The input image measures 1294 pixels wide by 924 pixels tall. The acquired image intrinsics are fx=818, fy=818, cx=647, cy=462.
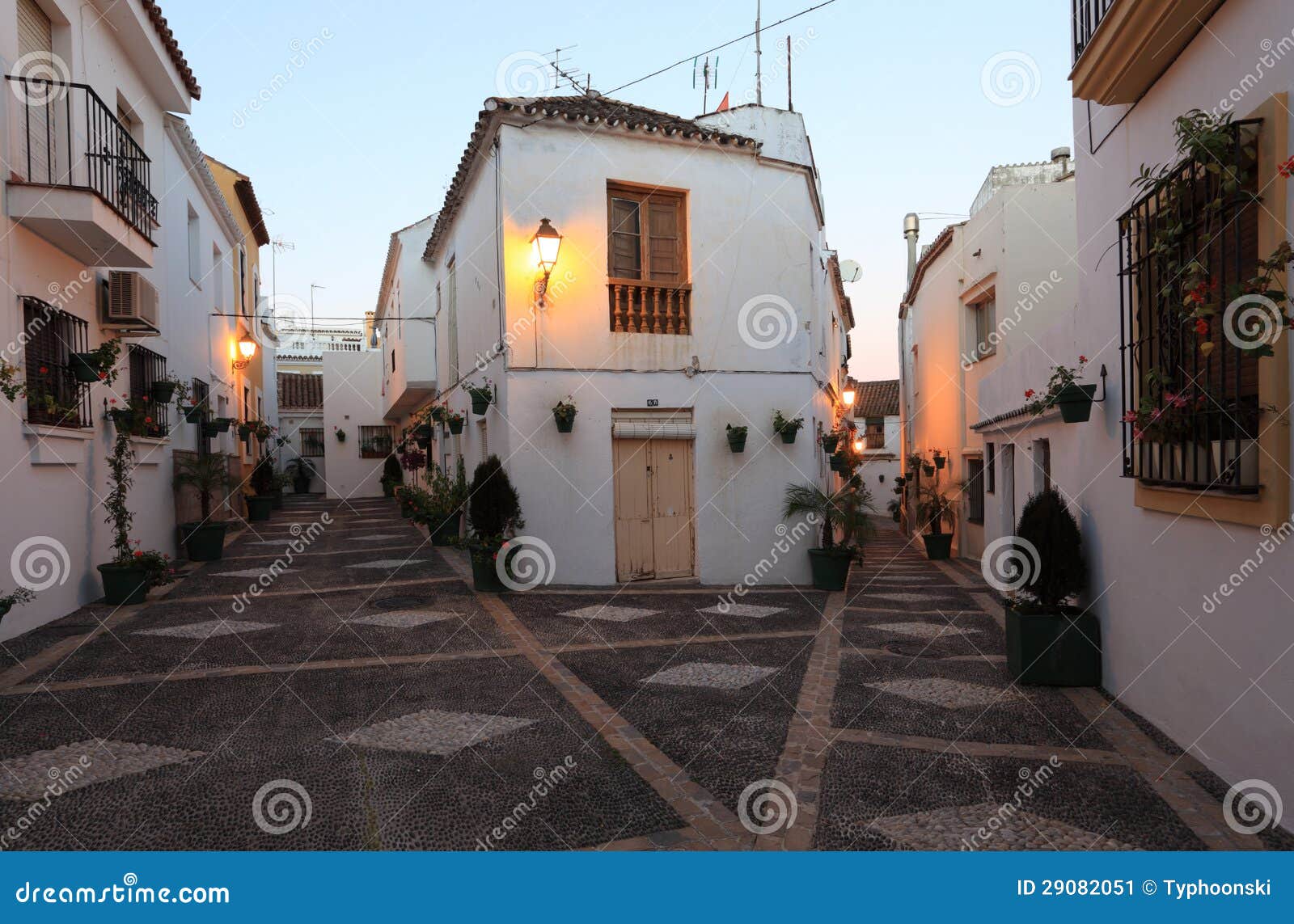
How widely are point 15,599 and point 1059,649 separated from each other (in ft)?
26.1

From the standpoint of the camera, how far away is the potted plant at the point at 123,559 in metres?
8.76

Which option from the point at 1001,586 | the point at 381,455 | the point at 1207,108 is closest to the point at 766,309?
the point at 1001,586

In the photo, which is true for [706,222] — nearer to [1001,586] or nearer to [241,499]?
[1001,586]

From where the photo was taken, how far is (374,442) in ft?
→ 96.1

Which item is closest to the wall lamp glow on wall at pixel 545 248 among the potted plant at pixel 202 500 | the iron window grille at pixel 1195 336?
the potted plant at pixel 202 500

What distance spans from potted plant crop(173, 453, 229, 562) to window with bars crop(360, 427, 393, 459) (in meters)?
16.6

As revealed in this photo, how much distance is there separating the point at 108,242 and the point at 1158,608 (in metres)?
9.43

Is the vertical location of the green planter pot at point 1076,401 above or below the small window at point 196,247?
below

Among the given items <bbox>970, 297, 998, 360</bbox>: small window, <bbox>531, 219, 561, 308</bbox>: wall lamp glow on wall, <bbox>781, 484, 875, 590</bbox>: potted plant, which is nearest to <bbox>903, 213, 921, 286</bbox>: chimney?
<bbox>970, 297, 998, 360</bbox>: small window

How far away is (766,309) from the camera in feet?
38.0

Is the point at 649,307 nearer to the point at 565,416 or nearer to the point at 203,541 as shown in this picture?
the point at 565,416

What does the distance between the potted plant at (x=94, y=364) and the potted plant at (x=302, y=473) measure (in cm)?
2411

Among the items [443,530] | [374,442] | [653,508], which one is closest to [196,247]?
[443,530]

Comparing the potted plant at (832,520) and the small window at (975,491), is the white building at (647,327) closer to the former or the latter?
the potted plant at (832,520)
